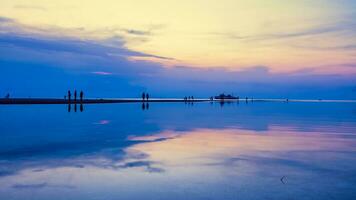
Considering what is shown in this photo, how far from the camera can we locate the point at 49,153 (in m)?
13.9

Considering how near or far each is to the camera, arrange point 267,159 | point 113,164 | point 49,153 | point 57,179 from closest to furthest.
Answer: point 57,179
point 113,164
point 267,159
point 49,153

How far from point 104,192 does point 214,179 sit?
3.08m

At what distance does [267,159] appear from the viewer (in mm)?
12789

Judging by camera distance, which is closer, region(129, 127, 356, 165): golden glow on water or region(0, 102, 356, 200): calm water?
region(0, 102, 356, 200): calm water

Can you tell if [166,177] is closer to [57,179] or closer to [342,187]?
[57,179]

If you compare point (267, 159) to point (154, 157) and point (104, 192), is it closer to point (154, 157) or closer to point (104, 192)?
point (154, 157)

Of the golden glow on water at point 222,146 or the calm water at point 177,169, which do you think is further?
the golden glow on water at point 222,146

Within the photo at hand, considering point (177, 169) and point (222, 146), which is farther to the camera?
point (222, 146)

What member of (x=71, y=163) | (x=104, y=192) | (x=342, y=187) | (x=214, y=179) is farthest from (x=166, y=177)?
(x=342, y=187)

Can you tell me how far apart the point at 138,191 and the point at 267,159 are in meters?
6.03

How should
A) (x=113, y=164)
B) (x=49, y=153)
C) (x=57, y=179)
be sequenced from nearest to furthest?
(x=57, y=179) < (x=113, y=164) < (x=49, y=153)

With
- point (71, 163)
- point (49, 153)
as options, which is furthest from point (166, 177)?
point (49, 153)

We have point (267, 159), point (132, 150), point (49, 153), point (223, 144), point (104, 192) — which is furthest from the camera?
point (223, 144)

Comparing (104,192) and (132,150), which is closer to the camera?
(104,192)
